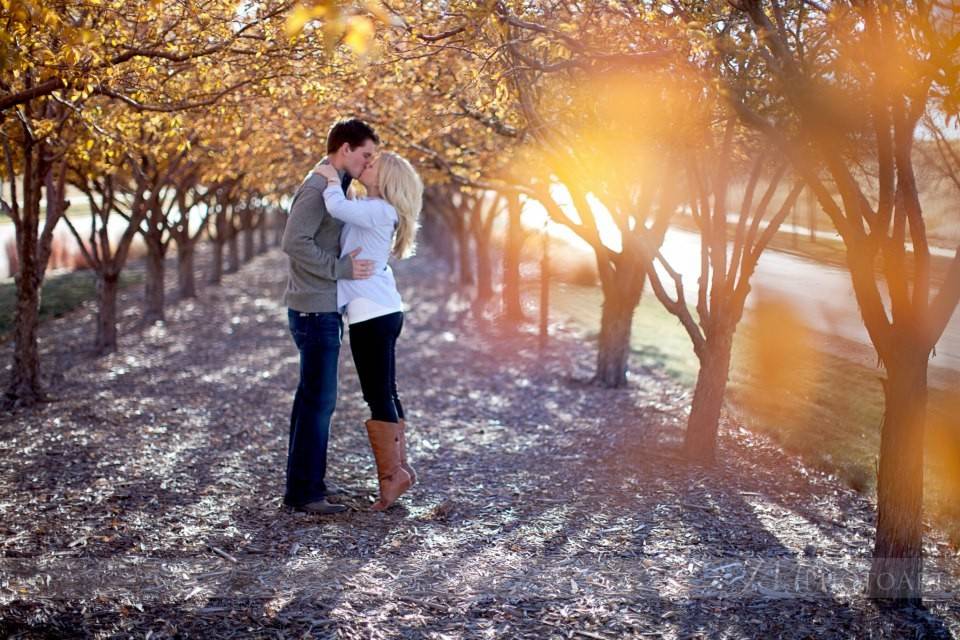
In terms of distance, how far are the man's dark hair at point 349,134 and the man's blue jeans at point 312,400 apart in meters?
0.96

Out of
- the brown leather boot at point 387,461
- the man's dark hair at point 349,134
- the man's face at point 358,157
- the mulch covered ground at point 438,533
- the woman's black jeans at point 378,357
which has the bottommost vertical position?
the mulch covered ground at point 438,533

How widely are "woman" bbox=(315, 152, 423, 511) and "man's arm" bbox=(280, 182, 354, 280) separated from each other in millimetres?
88

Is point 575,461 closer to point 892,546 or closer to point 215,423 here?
point 892,546

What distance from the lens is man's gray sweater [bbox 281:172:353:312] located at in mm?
4848

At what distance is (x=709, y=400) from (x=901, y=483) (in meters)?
2.47

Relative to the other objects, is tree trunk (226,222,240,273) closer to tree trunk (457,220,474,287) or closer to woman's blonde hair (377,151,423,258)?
tree trunk (457,220,474,287)

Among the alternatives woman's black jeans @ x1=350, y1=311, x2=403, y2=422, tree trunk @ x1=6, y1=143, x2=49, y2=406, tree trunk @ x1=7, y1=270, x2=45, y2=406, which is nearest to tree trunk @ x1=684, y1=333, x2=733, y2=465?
woman's black jeans @ x1=350, y1=311, x2=403, y2=422

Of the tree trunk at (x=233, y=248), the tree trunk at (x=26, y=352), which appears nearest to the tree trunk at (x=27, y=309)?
the tree trunk at (x=26, y=352)

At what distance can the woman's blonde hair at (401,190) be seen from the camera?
501 cm

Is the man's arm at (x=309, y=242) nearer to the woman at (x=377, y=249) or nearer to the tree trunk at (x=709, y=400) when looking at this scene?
the woman at (x=377, y=249)

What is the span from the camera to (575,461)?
23.4ft

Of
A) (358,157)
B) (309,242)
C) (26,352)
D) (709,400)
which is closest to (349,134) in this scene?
(358,157)

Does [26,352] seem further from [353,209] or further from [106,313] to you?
[353,209]

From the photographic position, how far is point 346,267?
4.90 m
